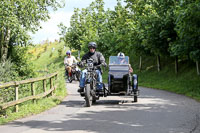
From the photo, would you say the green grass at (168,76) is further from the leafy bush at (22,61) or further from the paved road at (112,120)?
the paved road at (112,120)

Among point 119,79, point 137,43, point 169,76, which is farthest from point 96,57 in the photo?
point 137,43

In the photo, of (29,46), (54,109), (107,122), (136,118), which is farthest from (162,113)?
(29,46)

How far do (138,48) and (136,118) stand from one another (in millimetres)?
23943

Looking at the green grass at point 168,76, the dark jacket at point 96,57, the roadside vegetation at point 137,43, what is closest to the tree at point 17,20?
the roadside vegetation at point 137,43

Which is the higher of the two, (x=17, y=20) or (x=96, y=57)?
(x=17, y=20)

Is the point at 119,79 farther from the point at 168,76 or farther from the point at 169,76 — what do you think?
the point at 168,76

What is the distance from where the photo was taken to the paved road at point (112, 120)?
300 inches

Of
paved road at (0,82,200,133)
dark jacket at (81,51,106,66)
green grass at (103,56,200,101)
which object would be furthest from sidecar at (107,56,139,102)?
green grass at (103,56,200,101)

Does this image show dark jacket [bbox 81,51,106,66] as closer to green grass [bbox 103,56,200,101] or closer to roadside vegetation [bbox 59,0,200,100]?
roadside vegetation [bbox 59,0,200,100]

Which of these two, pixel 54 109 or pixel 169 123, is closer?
pixel 169 123

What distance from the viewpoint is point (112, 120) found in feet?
29.2

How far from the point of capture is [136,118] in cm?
930

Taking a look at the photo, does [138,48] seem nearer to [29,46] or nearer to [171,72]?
[171,72]

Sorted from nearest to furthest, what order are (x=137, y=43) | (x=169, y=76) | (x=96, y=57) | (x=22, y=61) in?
(x=96, y=57) → (x=22, y=61) → (x=169, y=76) → (x=137, y=43)
